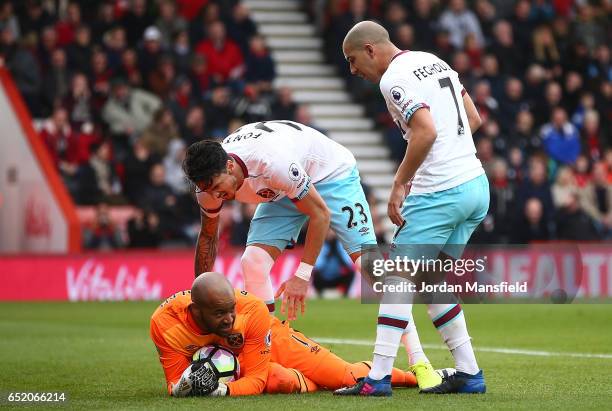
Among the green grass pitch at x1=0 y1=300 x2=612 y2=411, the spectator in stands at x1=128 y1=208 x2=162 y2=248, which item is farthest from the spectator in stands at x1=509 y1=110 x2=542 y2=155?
the spectator in stands at x1=128 y1=208 x2=162 y2=248

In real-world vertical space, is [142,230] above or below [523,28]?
below

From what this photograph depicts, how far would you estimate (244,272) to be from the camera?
997 centimetres

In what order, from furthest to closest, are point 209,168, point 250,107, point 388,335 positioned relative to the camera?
point 250,107 → point 209,168 → point 388,335

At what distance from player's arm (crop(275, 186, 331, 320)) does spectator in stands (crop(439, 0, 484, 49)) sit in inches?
662

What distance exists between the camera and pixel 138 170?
69.5 ft

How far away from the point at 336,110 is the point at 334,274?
5757mm

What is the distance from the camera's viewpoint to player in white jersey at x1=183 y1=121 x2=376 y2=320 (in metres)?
8.64

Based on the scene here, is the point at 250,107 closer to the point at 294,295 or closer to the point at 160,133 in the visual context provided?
the point at 160,133

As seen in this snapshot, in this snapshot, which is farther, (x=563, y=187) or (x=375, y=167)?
(x=375, y=167)

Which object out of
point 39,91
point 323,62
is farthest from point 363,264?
point 323,62

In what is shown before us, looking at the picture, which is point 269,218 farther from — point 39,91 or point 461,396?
point 39,91

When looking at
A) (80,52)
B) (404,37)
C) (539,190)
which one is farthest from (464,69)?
(80,52)

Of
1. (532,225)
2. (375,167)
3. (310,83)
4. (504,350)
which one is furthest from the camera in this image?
(310,83)

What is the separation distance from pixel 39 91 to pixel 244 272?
41.5ft
